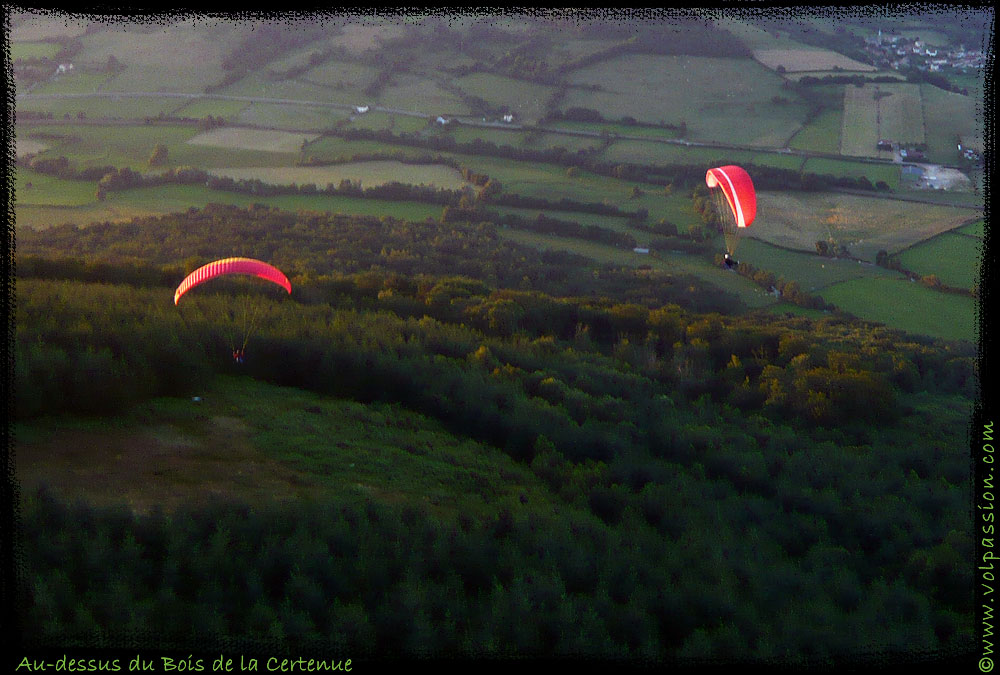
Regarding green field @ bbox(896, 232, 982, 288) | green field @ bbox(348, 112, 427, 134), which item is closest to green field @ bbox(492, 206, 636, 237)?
green field @ bbox(896, 232, 982, 288)

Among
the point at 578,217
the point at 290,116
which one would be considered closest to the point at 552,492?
the point at 578,217

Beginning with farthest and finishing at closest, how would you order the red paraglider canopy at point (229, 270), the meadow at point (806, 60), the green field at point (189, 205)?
the meadow at point (806, 60) → the green field at point (189, 205) → the red paraglider canopy at point (229, 270)

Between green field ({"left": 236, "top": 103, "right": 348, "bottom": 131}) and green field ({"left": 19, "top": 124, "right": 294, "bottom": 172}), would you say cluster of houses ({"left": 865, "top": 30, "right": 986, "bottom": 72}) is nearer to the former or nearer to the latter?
green field ({"left": 236, "top": 103, "right": 348, "bottom": 131})

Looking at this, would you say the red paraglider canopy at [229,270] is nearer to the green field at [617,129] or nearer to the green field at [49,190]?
the green field at [49,190]

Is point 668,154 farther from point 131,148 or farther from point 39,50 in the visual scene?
point 39,50

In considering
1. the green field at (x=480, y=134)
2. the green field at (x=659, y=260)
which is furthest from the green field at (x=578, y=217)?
the green field at (x=480, y=134)

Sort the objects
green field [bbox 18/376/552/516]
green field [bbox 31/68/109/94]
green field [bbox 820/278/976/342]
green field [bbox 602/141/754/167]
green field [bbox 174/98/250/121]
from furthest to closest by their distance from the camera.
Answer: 1. green field [bbox 174/98/250/121]
2. green field [bbox 31/68/109/94]
3. green field [bbox 602/141/754/167]
4. green field [bbox 820/278/976/342]
5. green field [bbox 18/376/552/516]
